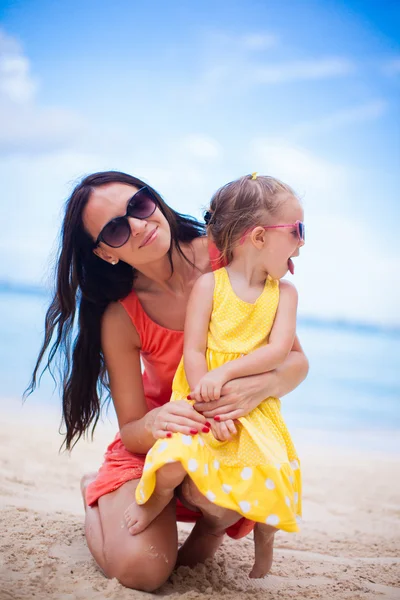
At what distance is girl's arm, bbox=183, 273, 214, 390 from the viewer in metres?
2.32

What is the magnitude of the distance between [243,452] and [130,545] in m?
0.64

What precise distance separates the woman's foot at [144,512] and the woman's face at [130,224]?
92cm

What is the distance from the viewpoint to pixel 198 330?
7.74 feet

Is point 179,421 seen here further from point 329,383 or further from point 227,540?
point 329,383

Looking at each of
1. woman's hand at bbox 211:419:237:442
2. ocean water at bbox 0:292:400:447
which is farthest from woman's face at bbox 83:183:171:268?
ocean water at bbox 0:292:400:447

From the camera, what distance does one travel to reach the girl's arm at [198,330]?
232 cm

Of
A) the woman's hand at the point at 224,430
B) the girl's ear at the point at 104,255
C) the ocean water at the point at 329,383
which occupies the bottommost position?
the ocean water at the point at 329,383

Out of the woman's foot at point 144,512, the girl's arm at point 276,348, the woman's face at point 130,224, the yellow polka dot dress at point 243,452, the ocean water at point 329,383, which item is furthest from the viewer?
the ocean water at point 329,383

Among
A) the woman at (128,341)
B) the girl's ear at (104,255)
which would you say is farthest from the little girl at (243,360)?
the girl's ear at (104,255)

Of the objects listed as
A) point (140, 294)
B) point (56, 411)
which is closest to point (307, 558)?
point (140, 294)

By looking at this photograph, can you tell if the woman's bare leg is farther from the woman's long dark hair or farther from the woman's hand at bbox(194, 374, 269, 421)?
the woman's long dark hair

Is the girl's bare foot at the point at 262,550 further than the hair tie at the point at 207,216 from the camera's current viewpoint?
No


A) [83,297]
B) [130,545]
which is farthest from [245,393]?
[83,297]

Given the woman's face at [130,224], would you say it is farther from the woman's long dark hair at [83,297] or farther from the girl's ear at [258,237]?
the girl's ear at [258,237]
